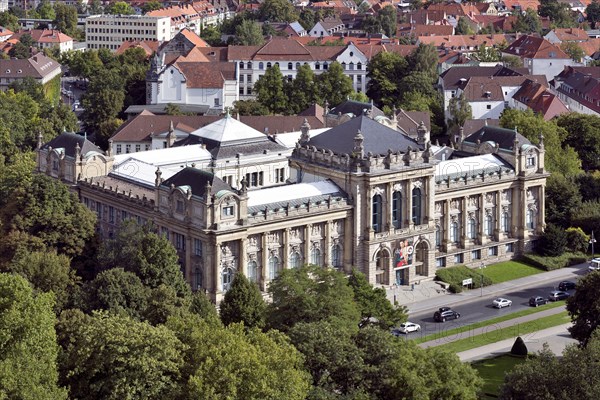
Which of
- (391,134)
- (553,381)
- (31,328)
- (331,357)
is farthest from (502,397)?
(391,134)

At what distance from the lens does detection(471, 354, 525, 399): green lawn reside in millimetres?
105000

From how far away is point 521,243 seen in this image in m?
144

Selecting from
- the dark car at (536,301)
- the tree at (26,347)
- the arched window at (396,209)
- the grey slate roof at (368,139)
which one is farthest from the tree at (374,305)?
the tree at (26,347)

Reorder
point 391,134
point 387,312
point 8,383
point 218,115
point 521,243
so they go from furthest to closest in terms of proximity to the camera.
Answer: point 218,115 → point 521,243 → point 391,134 → point 387,312 → point 8,383

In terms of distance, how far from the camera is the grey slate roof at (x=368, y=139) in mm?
131250

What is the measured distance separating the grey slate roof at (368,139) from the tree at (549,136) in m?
30.9

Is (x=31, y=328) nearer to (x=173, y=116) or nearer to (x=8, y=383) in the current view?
(x=8, y=383)

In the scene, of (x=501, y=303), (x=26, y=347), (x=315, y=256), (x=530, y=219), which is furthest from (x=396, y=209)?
(x=26, y=347)

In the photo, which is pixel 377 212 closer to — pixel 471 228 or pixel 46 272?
pixel 471 228

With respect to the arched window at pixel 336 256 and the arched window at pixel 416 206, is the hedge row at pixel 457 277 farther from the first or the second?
the arched window at pixel 336 256

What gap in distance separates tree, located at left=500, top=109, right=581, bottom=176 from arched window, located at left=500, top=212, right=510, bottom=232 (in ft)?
49.7

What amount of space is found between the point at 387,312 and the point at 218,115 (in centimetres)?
8345

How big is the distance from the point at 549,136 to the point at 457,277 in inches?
1556

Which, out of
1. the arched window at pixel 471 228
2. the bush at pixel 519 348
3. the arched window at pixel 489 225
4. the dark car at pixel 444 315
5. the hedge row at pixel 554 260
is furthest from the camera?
the arched window at pixel 489 225
